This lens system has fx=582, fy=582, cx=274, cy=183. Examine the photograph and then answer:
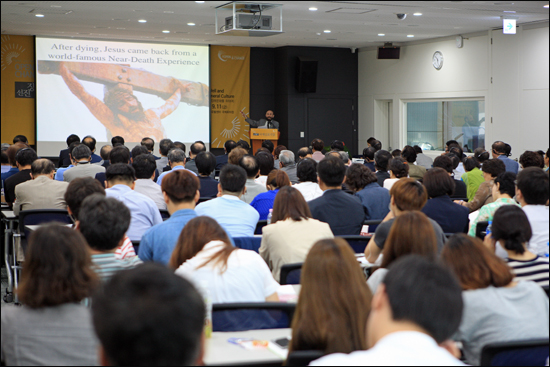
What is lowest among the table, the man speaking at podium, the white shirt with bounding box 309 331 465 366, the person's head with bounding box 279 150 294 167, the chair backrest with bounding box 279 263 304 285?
the table

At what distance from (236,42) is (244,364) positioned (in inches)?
519

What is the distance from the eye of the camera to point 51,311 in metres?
1.99

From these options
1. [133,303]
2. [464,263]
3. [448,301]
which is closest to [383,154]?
[464,263]

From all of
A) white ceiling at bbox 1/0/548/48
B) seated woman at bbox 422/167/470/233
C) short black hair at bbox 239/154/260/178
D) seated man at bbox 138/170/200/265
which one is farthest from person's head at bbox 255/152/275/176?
white ceiling at bbox 1/0/548/48

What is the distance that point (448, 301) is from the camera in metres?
1.43

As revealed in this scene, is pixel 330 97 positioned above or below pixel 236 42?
below

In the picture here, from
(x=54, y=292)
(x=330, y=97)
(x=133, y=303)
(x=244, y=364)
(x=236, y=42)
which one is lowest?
(x=244, y=364)

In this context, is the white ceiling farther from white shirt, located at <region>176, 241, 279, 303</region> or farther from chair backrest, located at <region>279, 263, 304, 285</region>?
white shirt, located at <region>176, 241, 279, 303</region>

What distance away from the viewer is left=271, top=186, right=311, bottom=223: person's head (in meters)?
3.81

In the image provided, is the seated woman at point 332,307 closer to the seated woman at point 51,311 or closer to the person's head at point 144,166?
the seated woman at point 51,311

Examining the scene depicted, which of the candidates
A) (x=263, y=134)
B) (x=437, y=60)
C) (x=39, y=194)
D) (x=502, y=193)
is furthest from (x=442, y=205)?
(x=263, y=134)

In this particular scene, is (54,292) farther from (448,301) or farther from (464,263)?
(464,263)

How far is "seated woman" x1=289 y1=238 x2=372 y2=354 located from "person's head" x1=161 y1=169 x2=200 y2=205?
1.90m

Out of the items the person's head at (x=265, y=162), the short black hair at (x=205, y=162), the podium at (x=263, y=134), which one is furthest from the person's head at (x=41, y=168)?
the podium at (x=263, y=134)
